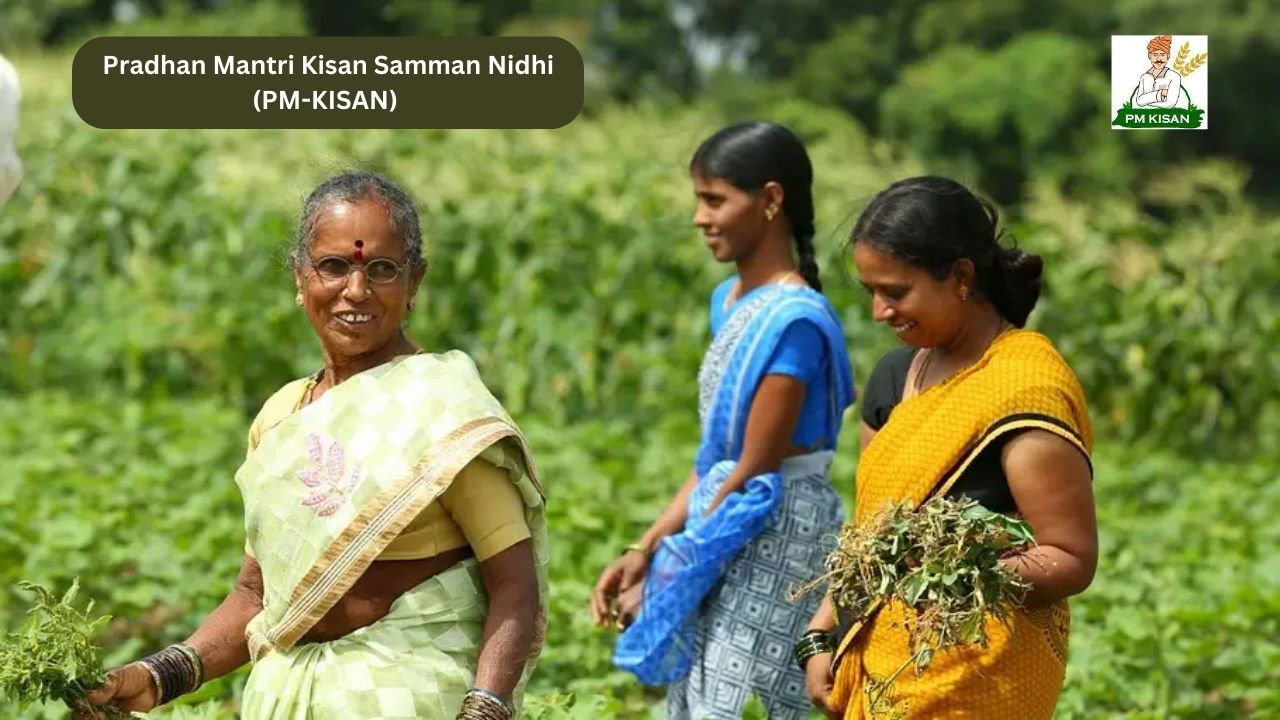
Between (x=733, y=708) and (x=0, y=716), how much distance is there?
1.91 m

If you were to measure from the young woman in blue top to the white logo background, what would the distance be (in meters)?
3.13

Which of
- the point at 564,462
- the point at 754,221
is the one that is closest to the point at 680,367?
the point at 564,462

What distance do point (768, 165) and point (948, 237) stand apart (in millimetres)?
1046

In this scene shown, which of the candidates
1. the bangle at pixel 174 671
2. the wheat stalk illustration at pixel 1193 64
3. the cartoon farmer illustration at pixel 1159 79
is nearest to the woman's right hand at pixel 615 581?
the bangle at pixel 174 671

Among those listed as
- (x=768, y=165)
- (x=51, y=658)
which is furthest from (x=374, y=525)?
(x=768, y=165)

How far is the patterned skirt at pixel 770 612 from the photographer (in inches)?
163

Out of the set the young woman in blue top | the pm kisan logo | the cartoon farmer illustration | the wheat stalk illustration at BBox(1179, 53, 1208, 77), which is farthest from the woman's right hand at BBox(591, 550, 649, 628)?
the wheat stalk illustration at BBox(1179, 53, 1208, 77)

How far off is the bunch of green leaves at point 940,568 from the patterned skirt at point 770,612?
3.31 ft

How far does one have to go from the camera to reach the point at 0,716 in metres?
4.57

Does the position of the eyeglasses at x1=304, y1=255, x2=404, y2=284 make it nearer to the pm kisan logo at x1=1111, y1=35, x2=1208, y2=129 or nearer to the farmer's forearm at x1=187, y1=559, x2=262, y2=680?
the farmer's forearm at x1=187, y1=559, x2=262, y2=680

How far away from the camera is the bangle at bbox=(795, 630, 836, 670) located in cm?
359

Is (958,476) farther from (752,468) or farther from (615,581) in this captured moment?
(615,581)

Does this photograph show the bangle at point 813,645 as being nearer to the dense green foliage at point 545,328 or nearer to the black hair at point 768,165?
the black hair at point 768,165

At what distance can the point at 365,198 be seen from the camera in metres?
2.98
